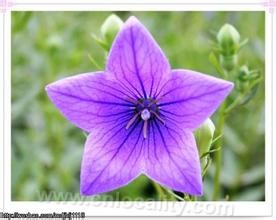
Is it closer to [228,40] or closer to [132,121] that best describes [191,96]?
[132,121]

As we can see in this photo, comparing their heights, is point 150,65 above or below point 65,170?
above

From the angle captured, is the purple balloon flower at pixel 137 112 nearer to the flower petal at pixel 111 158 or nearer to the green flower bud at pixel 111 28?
the flower petal at pixel 111 158

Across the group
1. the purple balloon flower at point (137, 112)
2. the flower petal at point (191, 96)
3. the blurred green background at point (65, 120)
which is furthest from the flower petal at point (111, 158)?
the blurred green background at point (65, 120)

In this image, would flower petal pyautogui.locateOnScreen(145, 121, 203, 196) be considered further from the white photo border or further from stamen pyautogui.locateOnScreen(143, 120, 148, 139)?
the white photo border
